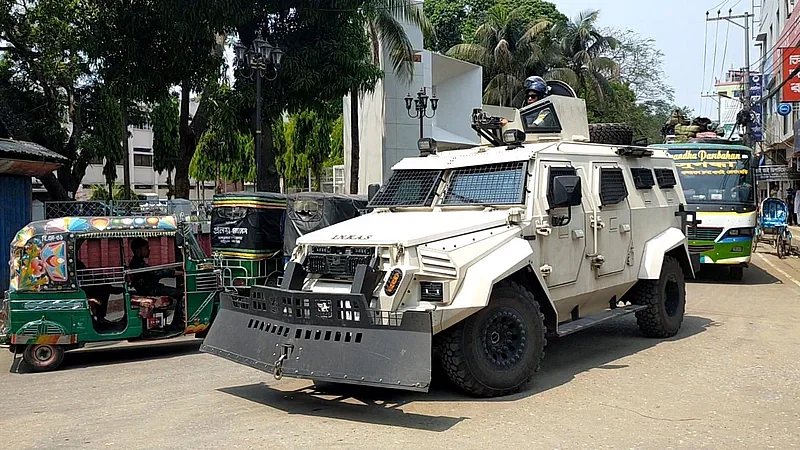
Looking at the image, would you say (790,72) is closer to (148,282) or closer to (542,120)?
(542,120)

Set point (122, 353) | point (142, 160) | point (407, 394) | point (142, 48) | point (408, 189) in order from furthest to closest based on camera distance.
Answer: point (142, 160) → point (142, 48) → point (122, 353) → point (408, 189) → point (407, 394)

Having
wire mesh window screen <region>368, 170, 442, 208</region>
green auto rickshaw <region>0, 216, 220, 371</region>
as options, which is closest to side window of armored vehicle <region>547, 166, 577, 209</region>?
wire mesh window screen <region>368, 170, 442, 208</region>

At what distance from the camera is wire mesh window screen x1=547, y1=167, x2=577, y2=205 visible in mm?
7832

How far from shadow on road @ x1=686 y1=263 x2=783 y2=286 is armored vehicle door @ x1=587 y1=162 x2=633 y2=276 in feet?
23.2

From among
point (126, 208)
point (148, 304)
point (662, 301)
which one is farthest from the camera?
point (126, 208)

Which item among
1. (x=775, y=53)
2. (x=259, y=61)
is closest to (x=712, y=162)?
(x=259, y=61)

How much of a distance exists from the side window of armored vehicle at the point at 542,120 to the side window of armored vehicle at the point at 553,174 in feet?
3.04

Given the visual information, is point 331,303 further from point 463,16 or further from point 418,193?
point 463,16

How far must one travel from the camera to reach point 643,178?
32.0 ft

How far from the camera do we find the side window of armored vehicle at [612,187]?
8781mm

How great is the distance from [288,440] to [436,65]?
27.8 metres

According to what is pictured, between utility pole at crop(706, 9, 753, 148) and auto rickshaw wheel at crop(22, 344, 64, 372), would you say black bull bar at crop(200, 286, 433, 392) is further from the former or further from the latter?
utility pole at crop(706, 9, 753, 148)

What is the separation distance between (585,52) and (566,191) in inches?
1389

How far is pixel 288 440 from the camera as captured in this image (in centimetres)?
575
